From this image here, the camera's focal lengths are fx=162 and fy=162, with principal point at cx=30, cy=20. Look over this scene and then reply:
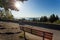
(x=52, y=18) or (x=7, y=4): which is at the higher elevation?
(x=7, y=4)

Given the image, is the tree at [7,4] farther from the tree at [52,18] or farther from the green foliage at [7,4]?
the tree at [52,18]

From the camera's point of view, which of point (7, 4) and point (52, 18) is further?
point (52, 18)

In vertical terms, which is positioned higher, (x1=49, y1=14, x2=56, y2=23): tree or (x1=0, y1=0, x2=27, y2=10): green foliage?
(x1=0, y1=0, x2=27, y2=10): green foliage

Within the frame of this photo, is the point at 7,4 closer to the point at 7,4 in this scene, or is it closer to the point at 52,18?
the point at 7,4

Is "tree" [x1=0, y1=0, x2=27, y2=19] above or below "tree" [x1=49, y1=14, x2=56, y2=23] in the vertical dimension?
above

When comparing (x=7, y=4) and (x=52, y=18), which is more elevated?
(x=7, y=4)

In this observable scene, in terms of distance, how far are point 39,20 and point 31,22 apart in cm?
127

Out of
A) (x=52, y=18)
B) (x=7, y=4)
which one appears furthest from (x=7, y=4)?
(x=52, y=18)

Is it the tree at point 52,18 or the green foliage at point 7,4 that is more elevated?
the green foliage at point 7,4

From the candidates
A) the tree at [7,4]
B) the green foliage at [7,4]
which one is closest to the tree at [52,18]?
the tree at [7,4]

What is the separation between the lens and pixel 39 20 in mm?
22047

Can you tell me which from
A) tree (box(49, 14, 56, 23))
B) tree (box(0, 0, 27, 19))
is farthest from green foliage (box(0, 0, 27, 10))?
tree (box(49, 14, 56, 23))

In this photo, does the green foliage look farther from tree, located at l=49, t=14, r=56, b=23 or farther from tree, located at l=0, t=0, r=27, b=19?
tree, located at l=49, t=14, r=56, b=23

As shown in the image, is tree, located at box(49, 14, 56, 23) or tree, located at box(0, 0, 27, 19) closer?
tree, located at box(0, 0, 27, 19)
